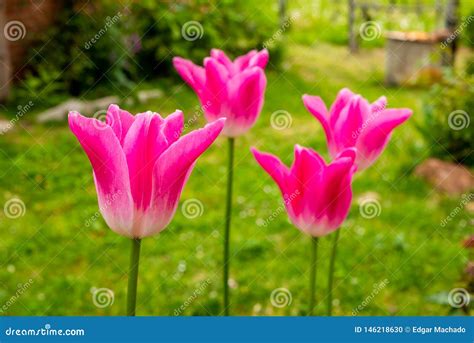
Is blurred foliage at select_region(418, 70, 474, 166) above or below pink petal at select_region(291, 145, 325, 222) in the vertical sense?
below

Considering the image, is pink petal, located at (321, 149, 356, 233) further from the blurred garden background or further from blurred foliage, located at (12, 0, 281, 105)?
blurred foliage, located at (12, 0, 281, 105)

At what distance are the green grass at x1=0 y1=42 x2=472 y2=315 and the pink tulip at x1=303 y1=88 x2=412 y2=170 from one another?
149 cm

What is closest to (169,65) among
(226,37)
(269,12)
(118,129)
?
(226,37)

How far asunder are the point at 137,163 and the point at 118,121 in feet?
0.22

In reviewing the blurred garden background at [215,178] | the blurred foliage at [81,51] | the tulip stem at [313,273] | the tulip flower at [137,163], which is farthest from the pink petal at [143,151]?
the blurred foliage at [81,51]

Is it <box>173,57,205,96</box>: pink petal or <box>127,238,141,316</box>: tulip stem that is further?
<box>173,57,205,96</box>: pink petal

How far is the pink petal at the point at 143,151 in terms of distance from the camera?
1034 mm

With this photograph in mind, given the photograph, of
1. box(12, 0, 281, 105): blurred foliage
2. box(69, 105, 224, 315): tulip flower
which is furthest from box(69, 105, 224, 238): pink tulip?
box(12, 0, 281, 105): blurred foliage

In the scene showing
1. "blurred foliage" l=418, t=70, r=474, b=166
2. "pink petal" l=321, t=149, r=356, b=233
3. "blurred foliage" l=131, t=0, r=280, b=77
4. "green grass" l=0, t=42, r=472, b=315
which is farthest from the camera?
"blurred foliage" l=131, t=0, r=280, b=77

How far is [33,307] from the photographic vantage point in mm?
3398

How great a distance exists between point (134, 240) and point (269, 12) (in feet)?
27.8

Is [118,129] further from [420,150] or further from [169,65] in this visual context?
[169,65]

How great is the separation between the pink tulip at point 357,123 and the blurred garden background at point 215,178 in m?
0.91

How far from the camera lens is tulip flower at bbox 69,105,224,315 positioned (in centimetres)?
101
